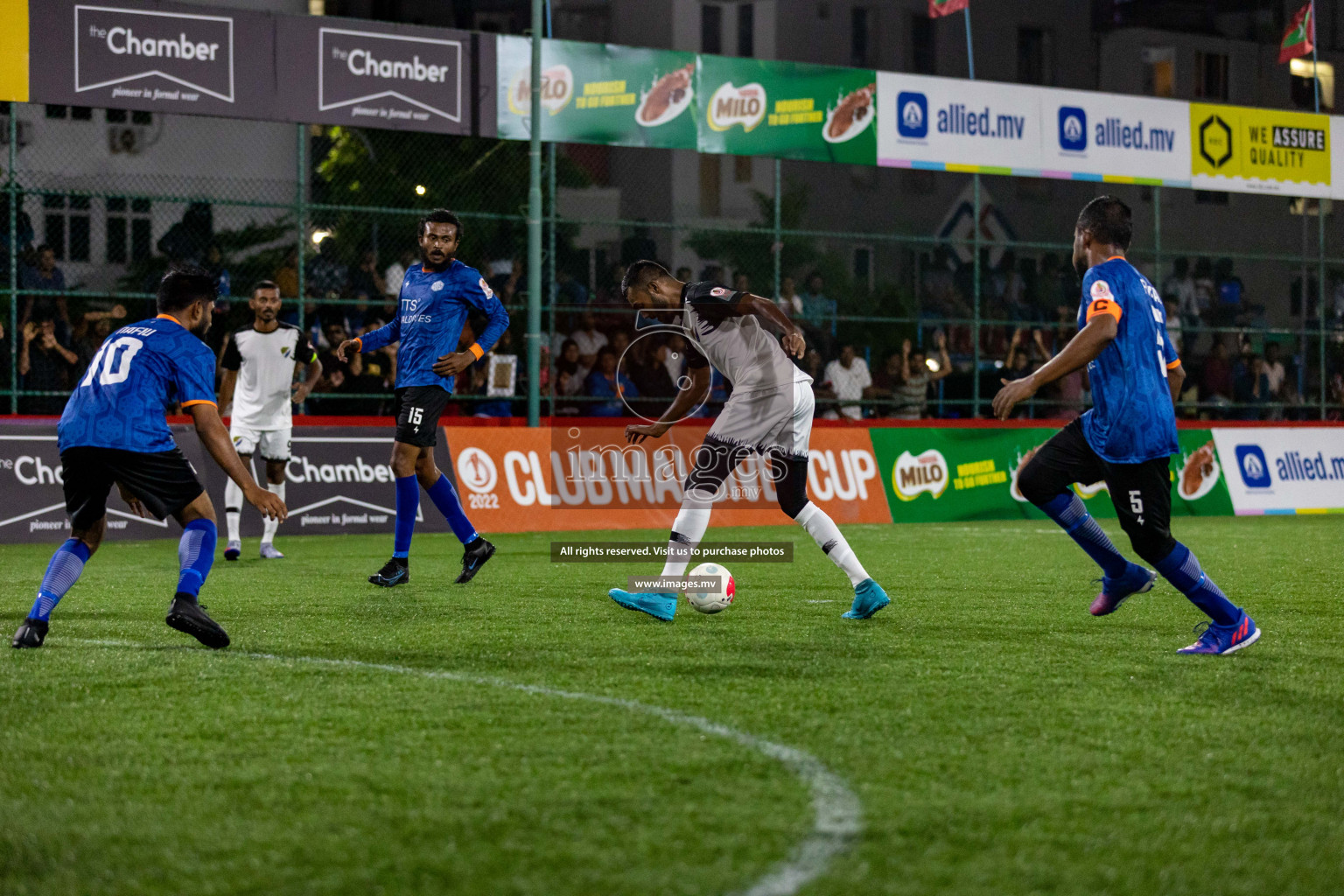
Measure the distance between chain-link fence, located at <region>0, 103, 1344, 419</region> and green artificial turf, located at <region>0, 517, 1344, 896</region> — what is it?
13.4 feet

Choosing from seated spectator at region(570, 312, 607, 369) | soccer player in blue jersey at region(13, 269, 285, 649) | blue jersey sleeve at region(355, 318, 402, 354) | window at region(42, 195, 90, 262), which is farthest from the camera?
seated spectator at region(570, 312, 607, 369)

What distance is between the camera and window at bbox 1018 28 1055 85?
48.1 m

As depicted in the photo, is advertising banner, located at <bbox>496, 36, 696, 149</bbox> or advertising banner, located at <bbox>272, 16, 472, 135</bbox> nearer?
advertising banner, located at <bbox>272, 16, 472, 135</bbox>

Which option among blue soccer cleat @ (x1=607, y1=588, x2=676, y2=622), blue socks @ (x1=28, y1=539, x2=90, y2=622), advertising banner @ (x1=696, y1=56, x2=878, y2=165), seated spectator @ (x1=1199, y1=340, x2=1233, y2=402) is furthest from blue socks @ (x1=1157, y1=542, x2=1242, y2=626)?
seated spectator @ (x1=1199, y1=340, x2=1233, y2=402)

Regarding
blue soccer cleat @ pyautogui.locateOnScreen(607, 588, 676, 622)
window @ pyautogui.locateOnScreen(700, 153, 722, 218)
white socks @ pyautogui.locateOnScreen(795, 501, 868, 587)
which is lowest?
blue soccer cleat @ pyautogui.locateOnScreen(607, 588, 676, 622)

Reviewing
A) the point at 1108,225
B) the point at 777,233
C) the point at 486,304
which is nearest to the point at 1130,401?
the point at 1108,225

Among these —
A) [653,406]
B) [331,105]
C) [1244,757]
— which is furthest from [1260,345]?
[1244,757]

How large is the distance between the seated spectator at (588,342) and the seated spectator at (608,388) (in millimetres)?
118

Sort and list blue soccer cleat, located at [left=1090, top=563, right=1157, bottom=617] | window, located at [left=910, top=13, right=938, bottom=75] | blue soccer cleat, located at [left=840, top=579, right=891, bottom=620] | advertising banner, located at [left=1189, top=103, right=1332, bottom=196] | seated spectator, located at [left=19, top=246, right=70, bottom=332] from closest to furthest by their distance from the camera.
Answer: blue soccer cleat, located at [left=1090, top=563, right=1157, bottom=617] < blue soccer cleat, located at [left=840, top=579, right=891, bottom=620] < seated spectator, located at [left=19, top=246, right=70, bottom=332] < advertising banner, located at [left=1189, top=103, right=1332, bottom=196] < window, located at [left=910, top=13, right=938, bottom=75]

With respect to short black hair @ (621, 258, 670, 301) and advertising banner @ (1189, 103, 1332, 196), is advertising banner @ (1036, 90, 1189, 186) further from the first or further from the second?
short black hair @ (621, 258, 670, 301)

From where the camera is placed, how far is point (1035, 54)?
48250mm

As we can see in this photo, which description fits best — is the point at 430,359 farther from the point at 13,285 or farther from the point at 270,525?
the point at 13,285

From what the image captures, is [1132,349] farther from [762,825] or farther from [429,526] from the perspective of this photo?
[429,526]

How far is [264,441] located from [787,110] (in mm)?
8608
